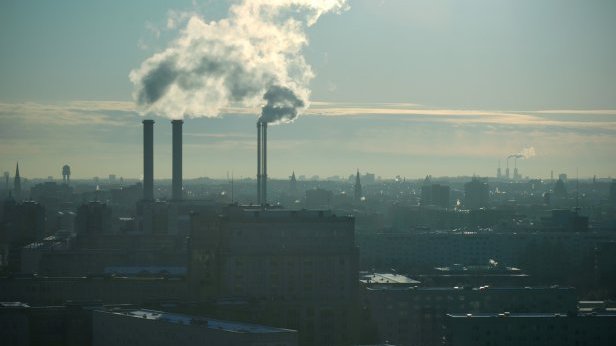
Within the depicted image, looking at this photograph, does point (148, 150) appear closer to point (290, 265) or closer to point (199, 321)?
point (290, 265)

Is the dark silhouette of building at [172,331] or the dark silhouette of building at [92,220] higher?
the dark silhouette of building at [92,220]

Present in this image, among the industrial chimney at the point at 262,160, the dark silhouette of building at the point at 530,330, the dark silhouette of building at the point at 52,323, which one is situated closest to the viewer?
the dark silhouette of building at the point at 52,323

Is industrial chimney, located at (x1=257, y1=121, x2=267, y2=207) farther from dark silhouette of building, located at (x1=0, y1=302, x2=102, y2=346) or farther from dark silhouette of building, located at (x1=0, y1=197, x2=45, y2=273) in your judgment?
dark silhouette of building, located at (x1=0, y1=302, x2=102, y2=346)

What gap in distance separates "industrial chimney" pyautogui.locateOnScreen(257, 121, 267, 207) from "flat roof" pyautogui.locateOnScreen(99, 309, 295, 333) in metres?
39.6

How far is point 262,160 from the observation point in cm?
9812

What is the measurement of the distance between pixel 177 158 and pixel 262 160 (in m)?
23.4

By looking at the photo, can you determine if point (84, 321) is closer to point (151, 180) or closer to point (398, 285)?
point (398, 285)

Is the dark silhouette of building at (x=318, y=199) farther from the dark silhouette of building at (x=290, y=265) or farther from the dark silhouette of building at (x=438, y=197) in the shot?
the dark silhouette of building at (x=290, y=265)

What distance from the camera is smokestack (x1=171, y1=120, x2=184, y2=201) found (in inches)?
4683

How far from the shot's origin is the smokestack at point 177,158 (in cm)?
11894

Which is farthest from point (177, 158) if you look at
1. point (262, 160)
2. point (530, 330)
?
point (530, 330)

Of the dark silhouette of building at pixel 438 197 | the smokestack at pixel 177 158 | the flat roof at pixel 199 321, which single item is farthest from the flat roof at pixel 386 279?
the dark silhouette of building at pixel 438 197

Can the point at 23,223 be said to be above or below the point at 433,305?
above

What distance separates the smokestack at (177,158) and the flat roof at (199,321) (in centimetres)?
6463
